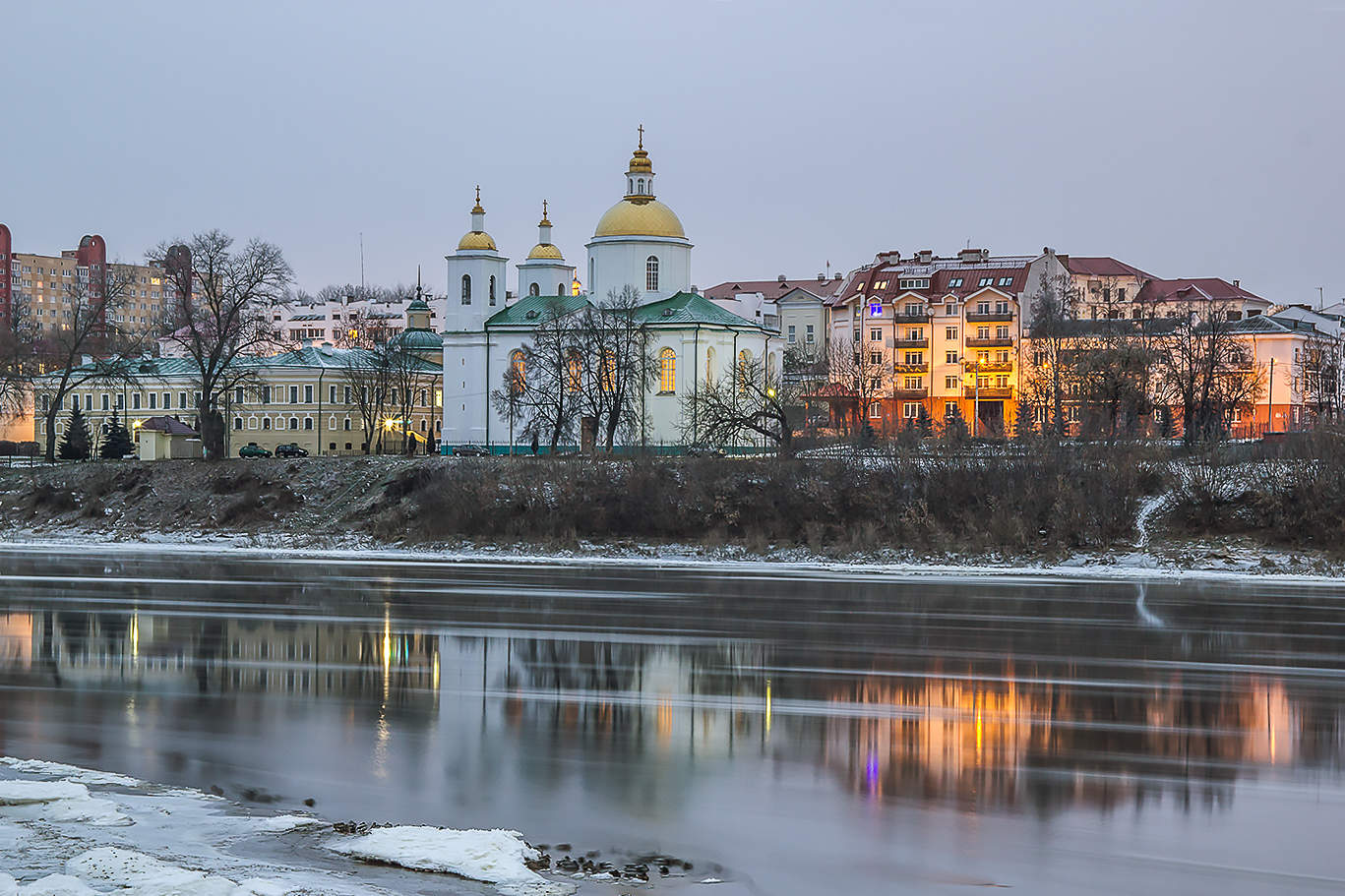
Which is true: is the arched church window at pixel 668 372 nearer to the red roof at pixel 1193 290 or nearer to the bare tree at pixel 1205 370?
the bare tree at pixel 1205 370

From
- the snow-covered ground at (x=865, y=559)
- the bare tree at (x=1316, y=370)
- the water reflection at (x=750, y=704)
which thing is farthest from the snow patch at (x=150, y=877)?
the bare tree at (x=1316, y=370)

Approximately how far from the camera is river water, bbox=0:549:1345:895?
1155 cm

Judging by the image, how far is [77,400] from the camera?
348ft

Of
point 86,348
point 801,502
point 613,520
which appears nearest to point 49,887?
point 801,502

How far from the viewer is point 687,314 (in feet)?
263

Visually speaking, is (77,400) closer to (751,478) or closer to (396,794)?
(751,478)

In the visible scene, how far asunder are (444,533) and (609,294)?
3690cm

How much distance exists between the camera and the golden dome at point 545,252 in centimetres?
9569

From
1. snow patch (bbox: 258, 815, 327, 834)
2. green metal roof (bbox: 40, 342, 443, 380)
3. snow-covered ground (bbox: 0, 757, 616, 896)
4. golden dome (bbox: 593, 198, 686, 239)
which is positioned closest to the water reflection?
snow patch (bbox: 258, 815, 327, 834)

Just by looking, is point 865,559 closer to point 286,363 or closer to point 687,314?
point 687,314

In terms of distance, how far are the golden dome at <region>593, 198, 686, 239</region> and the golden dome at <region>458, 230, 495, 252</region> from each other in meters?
9.96

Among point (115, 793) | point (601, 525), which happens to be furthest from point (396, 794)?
point (601, 525)

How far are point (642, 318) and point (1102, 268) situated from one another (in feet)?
181

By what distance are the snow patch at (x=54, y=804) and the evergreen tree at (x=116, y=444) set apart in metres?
77.3
